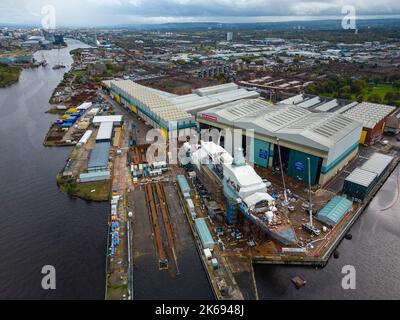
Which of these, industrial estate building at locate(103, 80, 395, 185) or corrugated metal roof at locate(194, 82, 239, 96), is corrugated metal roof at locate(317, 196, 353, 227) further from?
corrugated metal roof at locate(194, 82, 239, 96)

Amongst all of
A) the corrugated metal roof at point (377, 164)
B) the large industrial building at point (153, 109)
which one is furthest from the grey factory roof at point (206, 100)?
the corrugated metal roof at point (377, 164)

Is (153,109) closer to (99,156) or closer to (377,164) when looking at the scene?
(99,156)

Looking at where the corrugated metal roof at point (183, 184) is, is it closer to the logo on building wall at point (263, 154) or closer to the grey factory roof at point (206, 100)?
the logo on building wall at point (263, 154)

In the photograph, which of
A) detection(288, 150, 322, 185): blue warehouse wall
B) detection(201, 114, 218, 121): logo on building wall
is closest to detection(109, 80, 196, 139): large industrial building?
detection(201, 114, 218, 121): logo on building wall

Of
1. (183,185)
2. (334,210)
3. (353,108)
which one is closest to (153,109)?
(183,185)

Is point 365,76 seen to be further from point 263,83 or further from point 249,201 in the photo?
point 249,201

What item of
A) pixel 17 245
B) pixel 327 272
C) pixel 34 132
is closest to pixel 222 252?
pixel 327 272
